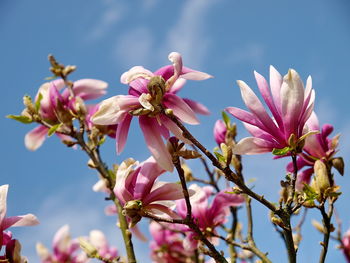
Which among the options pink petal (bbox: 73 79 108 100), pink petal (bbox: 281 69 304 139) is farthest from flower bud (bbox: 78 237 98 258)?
pink petal (bbox: 281 69 304 139)

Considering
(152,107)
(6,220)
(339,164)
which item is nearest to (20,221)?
(6,220)

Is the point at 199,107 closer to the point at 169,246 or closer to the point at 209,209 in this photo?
the point at 209,209

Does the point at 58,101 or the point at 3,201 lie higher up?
the point at 58,101

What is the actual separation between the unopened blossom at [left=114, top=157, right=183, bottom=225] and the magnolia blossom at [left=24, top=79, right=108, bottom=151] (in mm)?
762

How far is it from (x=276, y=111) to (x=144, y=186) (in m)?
0.46

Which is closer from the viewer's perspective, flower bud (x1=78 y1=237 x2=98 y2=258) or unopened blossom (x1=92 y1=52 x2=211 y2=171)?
unopened blossom (x1=92 y1=52 x2=211 y2=171)

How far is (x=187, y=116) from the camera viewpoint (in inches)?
49.8

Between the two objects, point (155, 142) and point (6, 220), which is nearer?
point (155, 142)

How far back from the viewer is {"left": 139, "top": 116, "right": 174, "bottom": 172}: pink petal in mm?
1190

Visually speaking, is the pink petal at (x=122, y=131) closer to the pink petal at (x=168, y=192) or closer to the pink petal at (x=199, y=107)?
the pink petal at (x=168, y=192)

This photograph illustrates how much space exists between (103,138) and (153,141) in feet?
2.68

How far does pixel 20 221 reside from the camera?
4.56ft

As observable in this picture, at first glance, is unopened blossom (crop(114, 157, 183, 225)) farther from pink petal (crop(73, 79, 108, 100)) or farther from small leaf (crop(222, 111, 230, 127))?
pink petal (crop(73, 79, 108, 100))

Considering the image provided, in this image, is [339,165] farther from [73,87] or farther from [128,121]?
[73,87]
